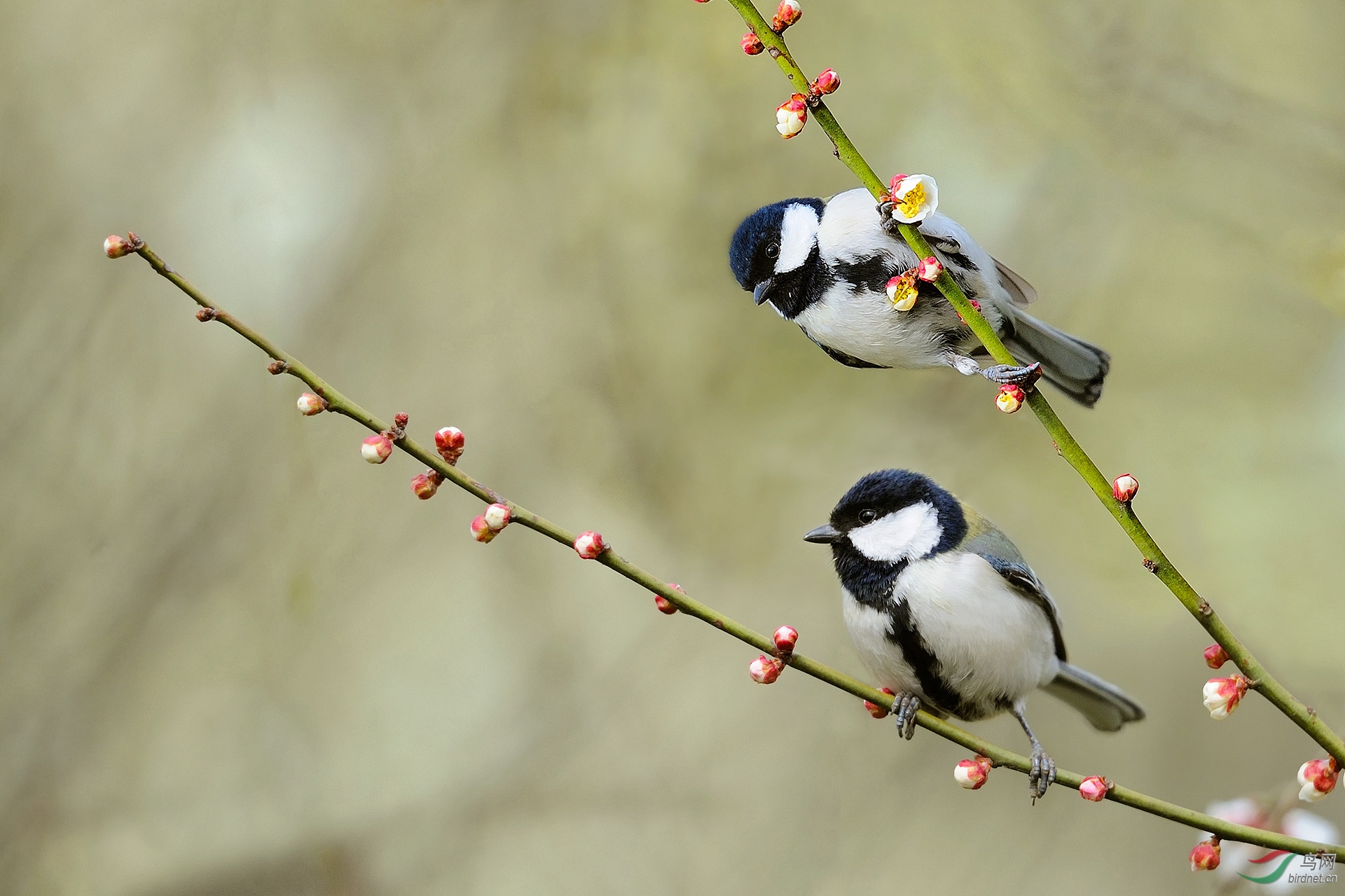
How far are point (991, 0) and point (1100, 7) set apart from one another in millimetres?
124

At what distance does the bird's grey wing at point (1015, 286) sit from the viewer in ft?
2.10

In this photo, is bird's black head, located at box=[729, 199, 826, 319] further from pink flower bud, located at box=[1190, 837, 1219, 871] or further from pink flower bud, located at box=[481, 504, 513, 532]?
pink flower bud, located at box=[1190, 837, 1219, 871]

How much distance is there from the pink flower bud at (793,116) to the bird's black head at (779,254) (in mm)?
195

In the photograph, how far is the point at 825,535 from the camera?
0.73m

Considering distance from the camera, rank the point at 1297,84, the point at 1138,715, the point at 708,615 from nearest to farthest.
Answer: the point at 708,615 < the point at 1138,715 < the point at 1297,84

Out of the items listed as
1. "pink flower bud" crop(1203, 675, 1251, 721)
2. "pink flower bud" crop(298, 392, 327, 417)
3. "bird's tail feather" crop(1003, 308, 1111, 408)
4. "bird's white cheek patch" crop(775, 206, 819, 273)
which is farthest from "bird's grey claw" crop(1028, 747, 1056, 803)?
"pink flower bud" crop(298, 392, 327, 417)

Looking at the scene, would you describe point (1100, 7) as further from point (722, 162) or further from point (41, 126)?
point (41, 126)

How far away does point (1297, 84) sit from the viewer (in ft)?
3.79

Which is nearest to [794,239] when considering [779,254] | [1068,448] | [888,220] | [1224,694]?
[779,254]

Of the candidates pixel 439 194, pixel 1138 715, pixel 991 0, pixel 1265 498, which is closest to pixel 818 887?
pixel 1138 715

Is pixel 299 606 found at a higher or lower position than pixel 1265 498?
lower

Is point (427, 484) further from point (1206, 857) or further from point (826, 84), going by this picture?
point (1206, 857)

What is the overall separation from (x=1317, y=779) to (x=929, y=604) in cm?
28

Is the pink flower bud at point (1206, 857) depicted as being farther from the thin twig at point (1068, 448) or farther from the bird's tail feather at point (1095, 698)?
the bird's tail feather at point (1095, 698)
